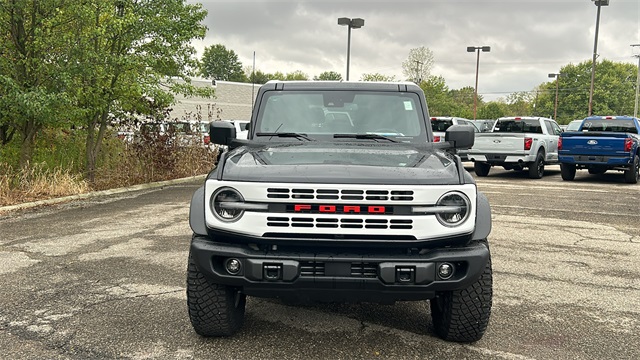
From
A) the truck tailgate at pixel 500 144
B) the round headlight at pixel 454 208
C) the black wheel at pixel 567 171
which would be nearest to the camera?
the round headlight at pixel 454 208

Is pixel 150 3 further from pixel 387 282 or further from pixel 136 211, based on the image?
pixel 387 282

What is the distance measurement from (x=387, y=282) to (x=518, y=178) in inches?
555

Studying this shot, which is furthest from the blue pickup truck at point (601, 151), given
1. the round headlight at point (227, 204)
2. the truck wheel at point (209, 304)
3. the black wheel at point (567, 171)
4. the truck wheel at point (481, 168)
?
the round headlight at point (227, 204)

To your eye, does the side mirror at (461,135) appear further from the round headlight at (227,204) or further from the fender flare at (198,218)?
the fender flare at (198,218)

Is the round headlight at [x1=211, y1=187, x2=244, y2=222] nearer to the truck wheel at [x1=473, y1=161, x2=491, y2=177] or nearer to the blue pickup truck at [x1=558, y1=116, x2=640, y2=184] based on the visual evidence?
the blue pickup truck at [x1=558, y1=116, x2=640, y2=184]

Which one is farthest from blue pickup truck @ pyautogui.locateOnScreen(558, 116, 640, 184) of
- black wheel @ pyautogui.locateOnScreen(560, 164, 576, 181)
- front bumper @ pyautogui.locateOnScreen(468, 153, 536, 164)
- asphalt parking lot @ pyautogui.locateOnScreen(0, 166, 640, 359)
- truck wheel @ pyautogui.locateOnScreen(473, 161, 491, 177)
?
asphalt parking lot @ pyautogui.locateOnScreen(0, 166, 640, 359)

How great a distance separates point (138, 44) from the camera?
459 inches

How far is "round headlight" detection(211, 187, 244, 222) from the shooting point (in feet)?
10.4

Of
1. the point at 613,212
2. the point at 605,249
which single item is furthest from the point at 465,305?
the point at 613,212

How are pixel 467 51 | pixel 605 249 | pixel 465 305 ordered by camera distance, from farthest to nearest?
pixel 467 51 < pixel 605 249 < pixel 465 305

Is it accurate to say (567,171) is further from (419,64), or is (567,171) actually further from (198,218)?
(419,64)

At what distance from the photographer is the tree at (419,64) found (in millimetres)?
58031

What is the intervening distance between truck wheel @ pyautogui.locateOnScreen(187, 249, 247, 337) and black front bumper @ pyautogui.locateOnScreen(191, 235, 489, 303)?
1.01 ft

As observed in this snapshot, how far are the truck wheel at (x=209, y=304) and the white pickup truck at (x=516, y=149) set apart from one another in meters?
12.7
